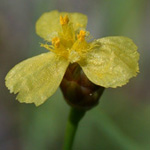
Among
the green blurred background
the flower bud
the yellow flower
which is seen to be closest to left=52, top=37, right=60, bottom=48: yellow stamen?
the yellow flower

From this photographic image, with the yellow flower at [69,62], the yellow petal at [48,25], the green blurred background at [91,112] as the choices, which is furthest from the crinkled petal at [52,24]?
the green blurred background at [91,112]

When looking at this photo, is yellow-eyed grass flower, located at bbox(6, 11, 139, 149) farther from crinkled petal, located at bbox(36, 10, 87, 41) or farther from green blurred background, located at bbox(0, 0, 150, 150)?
green blurred background, located at bbox(0, 0, 150, 150)

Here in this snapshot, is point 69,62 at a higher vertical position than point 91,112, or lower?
higher

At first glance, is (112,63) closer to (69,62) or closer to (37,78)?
(69,62)

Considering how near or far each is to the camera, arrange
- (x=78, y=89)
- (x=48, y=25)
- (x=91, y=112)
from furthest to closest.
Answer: (x=91, y=112), (x=48, y=25), (x=78, y=89)

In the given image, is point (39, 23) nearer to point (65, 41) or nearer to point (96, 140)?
point (65, 41)

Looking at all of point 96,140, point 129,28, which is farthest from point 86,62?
point 129,28

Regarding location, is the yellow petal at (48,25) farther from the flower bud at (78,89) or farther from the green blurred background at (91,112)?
the green blurred background at (91,112)

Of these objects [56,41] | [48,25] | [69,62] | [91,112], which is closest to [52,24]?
[48,25]
